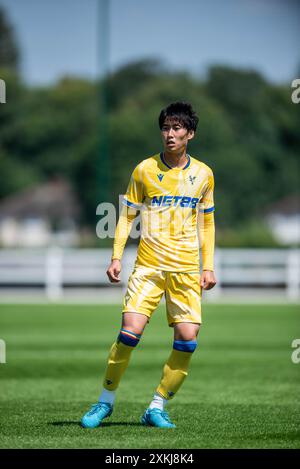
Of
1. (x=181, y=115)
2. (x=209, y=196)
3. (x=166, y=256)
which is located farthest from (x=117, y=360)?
(x=181, y=115)

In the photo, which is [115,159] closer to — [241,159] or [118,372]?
[241,159]

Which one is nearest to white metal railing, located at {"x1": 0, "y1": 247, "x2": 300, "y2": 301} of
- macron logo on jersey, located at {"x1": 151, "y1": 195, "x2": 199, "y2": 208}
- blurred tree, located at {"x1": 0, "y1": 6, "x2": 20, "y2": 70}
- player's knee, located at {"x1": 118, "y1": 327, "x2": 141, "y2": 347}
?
macron logo on jersey, located at {"x1": 151, "y1": 195, "x2": 199, "y2": 208}

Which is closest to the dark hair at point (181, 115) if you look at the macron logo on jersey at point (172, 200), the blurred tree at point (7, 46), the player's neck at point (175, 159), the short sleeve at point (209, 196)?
the player's neck at point (175, 159)

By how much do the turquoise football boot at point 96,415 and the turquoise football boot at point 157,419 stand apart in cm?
31

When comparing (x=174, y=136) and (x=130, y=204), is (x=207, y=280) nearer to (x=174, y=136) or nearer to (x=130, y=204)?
(x=130, y=204)

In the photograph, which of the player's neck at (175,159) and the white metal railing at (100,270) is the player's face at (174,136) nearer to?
the player's neck at (175,159)

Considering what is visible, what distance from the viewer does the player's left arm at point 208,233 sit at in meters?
7.83

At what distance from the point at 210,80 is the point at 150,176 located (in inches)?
3544

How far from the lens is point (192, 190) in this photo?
7.69m

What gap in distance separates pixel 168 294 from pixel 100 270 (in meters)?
24.2

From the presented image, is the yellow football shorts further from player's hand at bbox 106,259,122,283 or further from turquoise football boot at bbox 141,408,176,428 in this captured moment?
turquoise football boot at bbox 141,408,176,428

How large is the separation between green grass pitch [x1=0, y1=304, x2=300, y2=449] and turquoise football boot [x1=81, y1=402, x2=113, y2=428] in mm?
95

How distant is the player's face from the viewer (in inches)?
298

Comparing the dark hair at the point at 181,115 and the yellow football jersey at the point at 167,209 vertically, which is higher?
the dark hair at the point at 181,115
